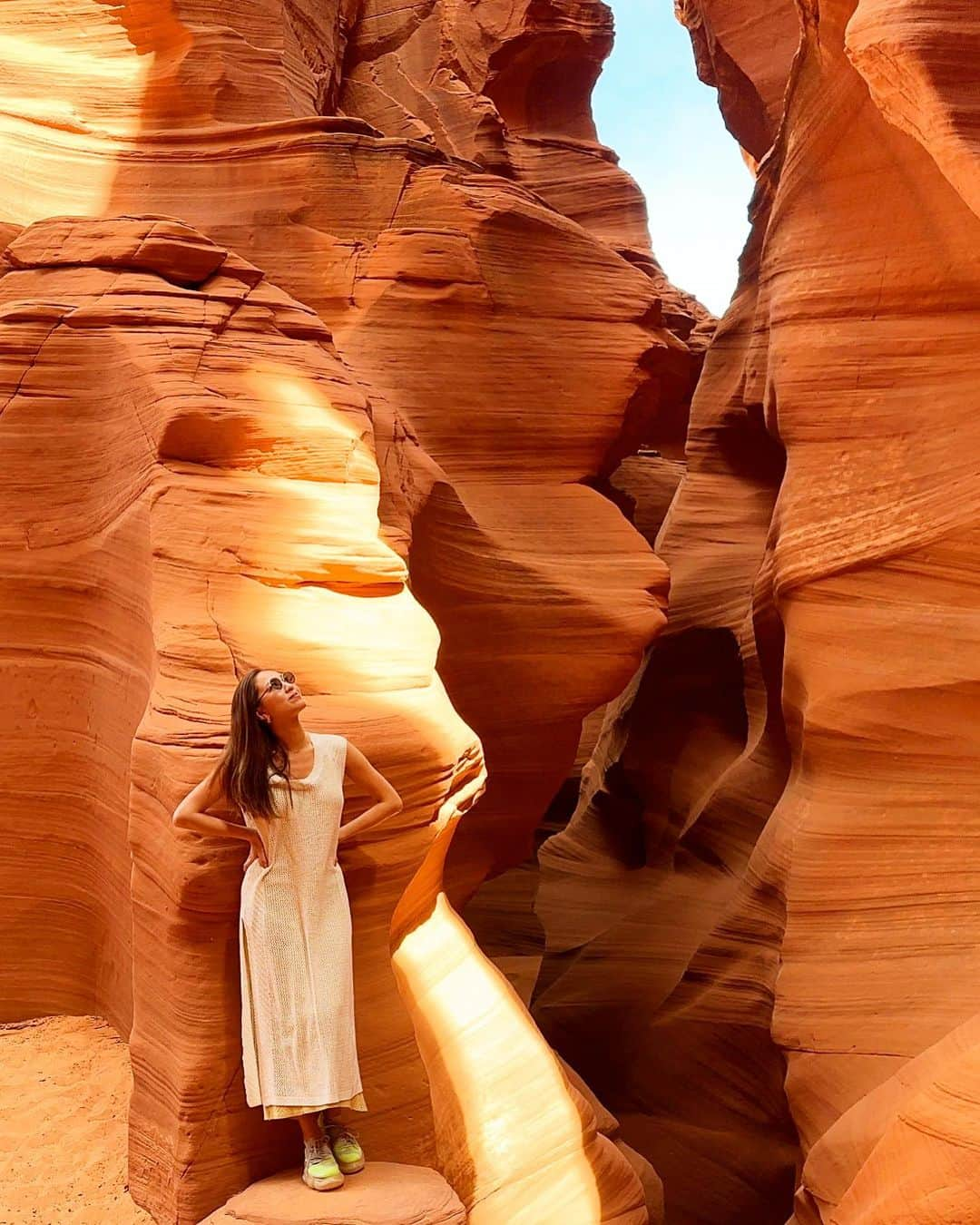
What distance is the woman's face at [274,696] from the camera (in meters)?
4.70

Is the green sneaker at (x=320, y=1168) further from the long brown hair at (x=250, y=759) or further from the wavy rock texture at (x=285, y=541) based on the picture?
the long brown hair at (x=250, y=759)

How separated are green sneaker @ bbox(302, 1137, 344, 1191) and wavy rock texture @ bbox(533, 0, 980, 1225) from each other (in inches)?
101

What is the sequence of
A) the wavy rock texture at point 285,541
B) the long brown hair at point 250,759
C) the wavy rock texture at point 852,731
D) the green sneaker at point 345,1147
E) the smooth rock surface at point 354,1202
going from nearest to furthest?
the smooth rock surface at point 354,1202 → the long brown hair at point 250,759 → the green sneaker at point 345,1147 → the wavy rock texture at point 285,541 → the wavy rock texture at point 852,731

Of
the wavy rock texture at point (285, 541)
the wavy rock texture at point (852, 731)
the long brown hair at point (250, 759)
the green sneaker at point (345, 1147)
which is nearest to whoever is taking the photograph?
the long brown hair at point (250, 759)

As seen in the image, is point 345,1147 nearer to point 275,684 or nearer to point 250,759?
point 250,759

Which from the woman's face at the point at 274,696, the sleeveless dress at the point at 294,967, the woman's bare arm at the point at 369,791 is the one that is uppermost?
the woman's face at the point at 274,696

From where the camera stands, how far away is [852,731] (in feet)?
23.2

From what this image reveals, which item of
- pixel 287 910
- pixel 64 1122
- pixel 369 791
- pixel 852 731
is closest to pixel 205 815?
pixel 287 910

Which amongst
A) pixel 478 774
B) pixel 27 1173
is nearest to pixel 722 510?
pixel 478 774

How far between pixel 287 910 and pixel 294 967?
228 mm

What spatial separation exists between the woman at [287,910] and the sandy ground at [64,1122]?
2.70 ft

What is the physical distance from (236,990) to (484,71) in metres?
11.8

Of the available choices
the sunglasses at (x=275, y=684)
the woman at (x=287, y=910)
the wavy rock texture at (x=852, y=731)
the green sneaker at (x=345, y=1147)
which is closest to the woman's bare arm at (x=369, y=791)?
the woman at (x=287, y=910)

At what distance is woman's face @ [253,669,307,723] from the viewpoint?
4695 millimetres
